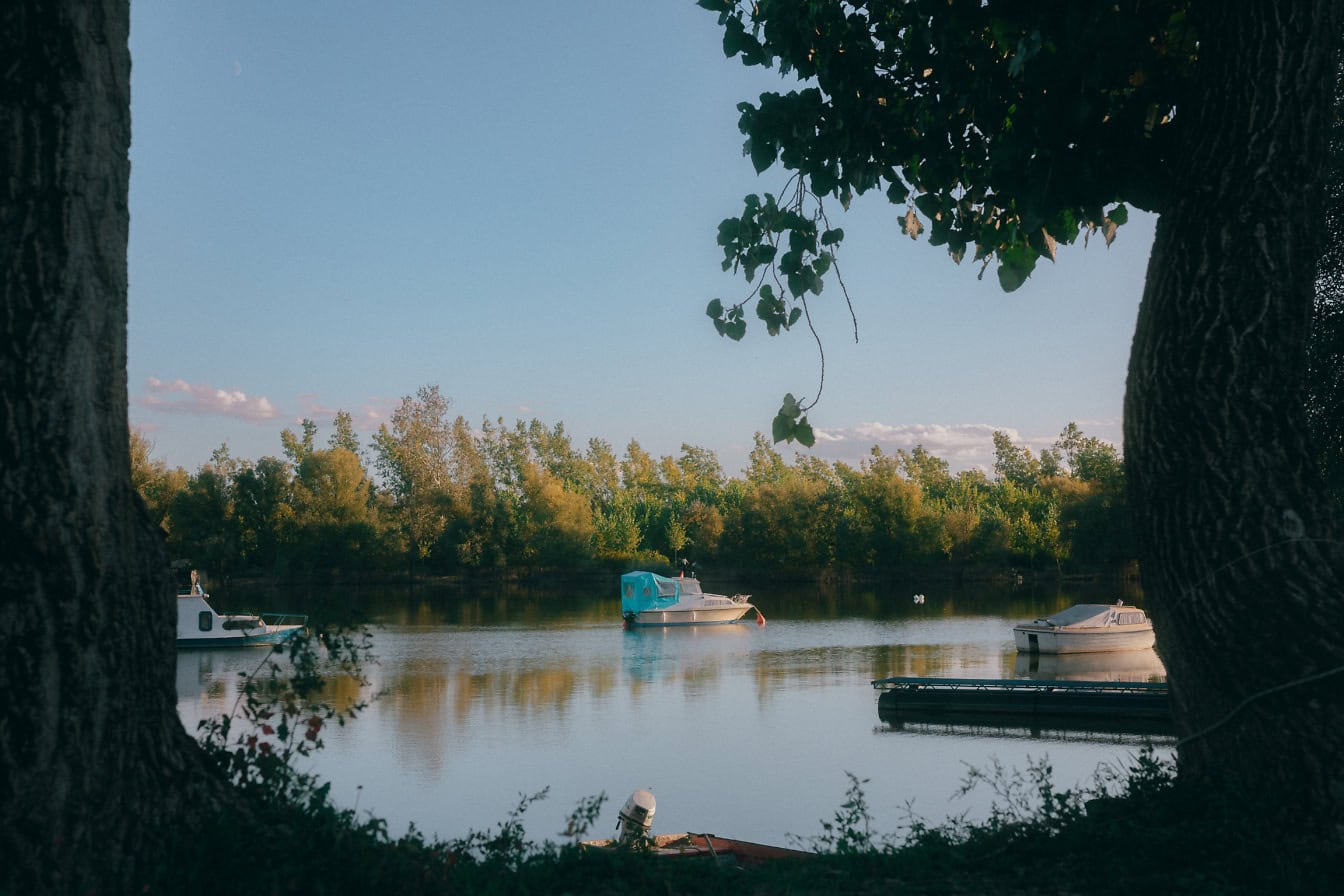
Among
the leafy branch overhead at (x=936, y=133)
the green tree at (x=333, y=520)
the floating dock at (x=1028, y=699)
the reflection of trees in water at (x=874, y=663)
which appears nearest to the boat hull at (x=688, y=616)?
the reflection of trees in water at (x=874, y=663)

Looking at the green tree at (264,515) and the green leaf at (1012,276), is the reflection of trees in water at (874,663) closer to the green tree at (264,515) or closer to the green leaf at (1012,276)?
the green leaf at (1012,276)

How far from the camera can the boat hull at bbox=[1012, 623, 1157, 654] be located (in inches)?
1235

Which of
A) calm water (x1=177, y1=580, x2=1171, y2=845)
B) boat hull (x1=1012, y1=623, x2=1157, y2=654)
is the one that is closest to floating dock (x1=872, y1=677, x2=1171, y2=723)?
calm water (x1=177, y1=580, x2=1171, y2=845)

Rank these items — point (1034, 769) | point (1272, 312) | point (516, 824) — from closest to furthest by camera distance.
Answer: point (1272, 312) → point (516, 824) → point (1034, 769)

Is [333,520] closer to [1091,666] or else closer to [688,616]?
[688,616]

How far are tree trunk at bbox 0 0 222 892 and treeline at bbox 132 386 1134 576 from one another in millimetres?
64196

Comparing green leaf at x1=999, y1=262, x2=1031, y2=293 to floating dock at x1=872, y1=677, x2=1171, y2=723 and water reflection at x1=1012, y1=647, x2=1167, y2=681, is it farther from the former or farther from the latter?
water reflection at x1=1012, y1=647, x2=1167, y2=681

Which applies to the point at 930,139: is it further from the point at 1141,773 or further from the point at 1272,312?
the point at 1141,773

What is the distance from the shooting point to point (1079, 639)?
3144cm

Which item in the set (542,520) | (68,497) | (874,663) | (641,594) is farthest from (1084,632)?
(542,520)

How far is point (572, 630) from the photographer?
41.5 metres

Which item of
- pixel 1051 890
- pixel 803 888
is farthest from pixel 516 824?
pixel 1051 890

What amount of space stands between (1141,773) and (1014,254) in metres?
2.61

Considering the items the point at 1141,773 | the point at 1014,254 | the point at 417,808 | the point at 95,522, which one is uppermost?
the point at 1014,254
